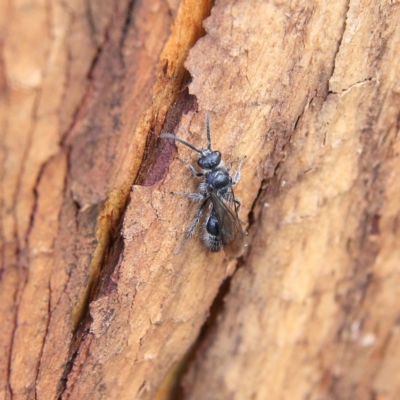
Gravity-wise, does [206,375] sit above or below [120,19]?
below

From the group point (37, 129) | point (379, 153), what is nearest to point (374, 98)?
point (379, 153)

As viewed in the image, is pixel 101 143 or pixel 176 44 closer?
pixel 101 143

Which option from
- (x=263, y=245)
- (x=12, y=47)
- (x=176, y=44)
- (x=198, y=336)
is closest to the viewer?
(x=12, y=47)

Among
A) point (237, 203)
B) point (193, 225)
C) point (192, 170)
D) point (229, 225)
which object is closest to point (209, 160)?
point (192, 170)

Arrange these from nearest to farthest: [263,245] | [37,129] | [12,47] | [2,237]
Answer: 1. [12,47]
2. [37,129]
3. [2,237]
4. [263,245]

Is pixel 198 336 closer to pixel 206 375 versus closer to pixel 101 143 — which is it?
pixel 206 375

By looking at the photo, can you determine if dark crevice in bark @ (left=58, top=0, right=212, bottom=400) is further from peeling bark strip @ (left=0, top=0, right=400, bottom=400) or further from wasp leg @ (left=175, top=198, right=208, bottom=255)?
wasp leg @ (left=175, top=198, right=208, bottom=255)

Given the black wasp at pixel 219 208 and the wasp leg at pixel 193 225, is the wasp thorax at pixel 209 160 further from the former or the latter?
the wasp leg at pixel 193 225

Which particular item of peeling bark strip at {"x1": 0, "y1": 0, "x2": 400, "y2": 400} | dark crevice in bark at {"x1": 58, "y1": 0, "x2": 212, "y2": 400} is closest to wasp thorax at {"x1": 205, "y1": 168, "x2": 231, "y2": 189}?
peeling bark strip at {"x1": 0, "y1": 0, "x2": 400, "y2": 400}
